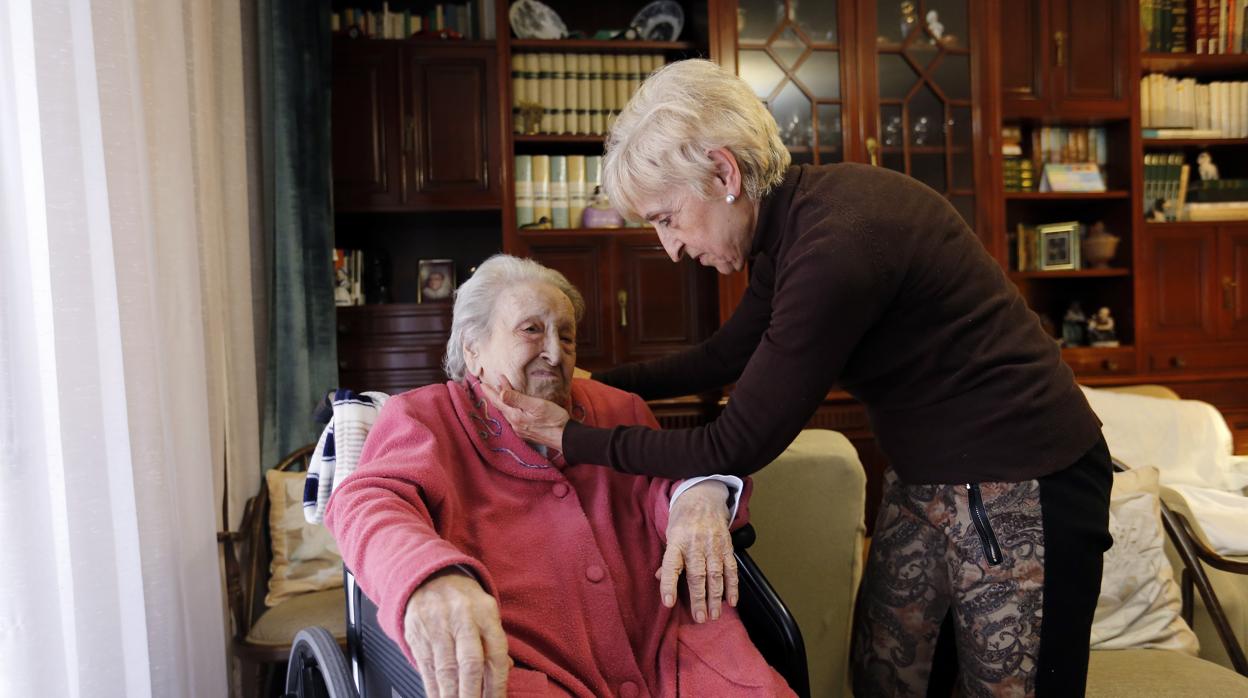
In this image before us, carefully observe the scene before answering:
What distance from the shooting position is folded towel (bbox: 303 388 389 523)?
1691 millimetres

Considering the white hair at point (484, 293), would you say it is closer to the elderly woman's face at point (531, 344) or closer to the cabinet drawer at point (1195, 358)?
the elderly woman's face at point (531, 344)

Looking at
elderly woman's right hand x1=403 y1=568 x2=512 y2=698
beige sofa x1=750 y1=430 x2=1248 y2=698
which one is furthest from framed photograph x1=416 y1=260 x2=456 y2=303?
elderly woman's right hand x1=403 y1=568 x2=512 y2=698

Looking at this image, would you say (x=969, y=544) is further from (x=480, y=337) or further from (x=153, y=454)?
(x=153, y=454)

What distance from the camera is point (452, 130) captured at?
3615mm

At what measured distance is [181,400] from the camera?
6.84ft

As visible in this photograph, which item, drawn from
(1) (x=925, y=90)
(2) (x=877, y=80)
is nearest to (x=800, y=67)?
(2) (x=877, y=80)

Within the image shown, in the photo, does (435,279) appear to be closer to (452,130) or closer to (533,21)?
(452,130)

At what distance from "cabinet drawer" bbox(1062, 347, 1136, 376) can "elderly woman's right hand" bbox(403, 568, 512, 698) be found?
3632mm

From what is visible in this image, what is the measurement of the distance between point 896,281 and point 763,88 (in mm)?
2656

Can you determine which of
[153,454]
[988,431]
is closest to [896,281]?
[988,431]

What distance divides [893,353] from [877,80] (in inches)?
108

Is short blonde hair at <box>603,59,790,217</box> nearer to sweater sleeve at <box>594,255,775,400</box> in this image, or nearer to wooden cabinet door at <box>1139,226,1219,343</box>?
sweater sleeve at <box>594,255,775,400</box>

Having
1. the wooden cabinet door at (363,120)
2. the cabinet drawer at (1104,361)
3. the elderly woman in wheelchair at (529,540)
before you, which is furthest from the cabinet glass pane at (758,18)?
the elderly woman in wheelchair at (529,540)

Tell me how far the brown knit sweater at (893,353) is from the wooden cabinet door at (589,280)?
7.37ft
